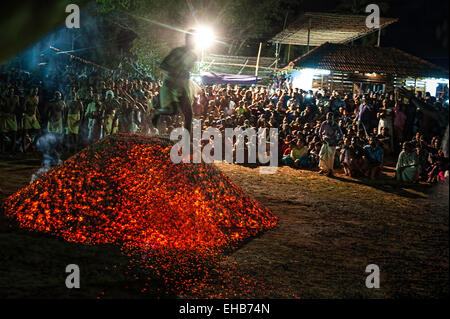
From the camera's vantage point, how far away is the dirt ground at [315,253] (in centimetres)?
480

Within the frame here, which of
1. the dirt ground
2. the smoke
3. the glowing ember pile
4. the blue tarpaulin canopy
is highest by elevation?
the blue tarpaulin canopy

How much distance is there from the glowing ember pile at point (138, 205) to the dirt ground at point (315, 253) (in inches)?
14.0

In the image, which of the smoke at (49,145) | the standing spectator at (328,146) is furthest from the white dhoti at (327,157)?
the smoke at (49,145)

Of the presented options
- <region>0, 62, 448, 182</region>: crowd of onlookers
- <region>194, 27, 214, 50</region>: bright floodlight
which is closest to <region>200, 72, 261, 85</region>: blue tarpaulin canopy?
<region>194, 27, 214, 50</region>: bright floodlight

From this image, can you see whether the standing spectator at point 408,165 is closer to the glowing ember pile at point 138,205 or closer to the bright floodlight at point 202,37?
the glowing ember pile at point 138,205

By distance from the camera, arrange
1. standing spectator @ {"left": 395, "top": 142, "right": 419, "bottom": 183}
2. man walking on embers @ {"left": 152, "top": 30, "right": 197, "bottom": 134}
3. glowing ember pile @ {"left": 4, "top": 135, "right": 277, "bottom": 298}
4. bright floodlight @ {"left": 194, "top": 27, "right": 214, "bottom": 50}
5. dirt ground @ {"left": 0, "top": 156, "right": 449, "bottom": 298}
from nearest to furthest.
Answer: dirt ground @ {"left": 0, "top": 156, "right": 449, "bottom": 298} < glowing ember pile @ {"left": 4, "top": 135, "right": 277, "bottom": 298} < bright floodlight @ {"left": 194, "top": 27, "right": 214, "bottom": 50} < man walking on embers @ {"left": 152, "top": 30, "right": 197, "bottom": 134} < standing spectator @ {"left": 395, "top": 142, "right": 419, "bottom": 183}

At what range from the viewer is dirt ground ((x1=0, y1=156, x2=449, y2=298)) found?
4.80m

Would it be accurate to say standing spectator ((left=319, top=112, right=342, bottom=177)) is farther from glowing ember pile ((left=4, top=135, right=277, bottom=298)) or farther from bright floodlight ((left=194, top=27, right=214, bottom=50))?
glowing ember pile ((left=4, top=135, right=277, bottom=298))

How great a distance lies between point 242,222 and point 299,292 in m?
2.53

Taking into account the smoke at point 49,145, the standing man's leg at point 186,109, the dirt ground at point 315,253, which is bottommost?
the dirt ground at point 315,253

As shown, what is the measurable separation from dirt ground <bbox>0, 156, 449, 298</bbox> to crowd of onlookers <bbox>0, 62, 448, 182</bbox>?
2578 mm

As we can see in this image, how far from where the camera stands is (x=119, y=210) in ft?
21.8

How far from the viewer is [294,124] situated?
49.0ft

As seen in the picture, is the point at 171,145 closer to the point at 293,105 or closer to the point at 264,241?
the point at 264,241
